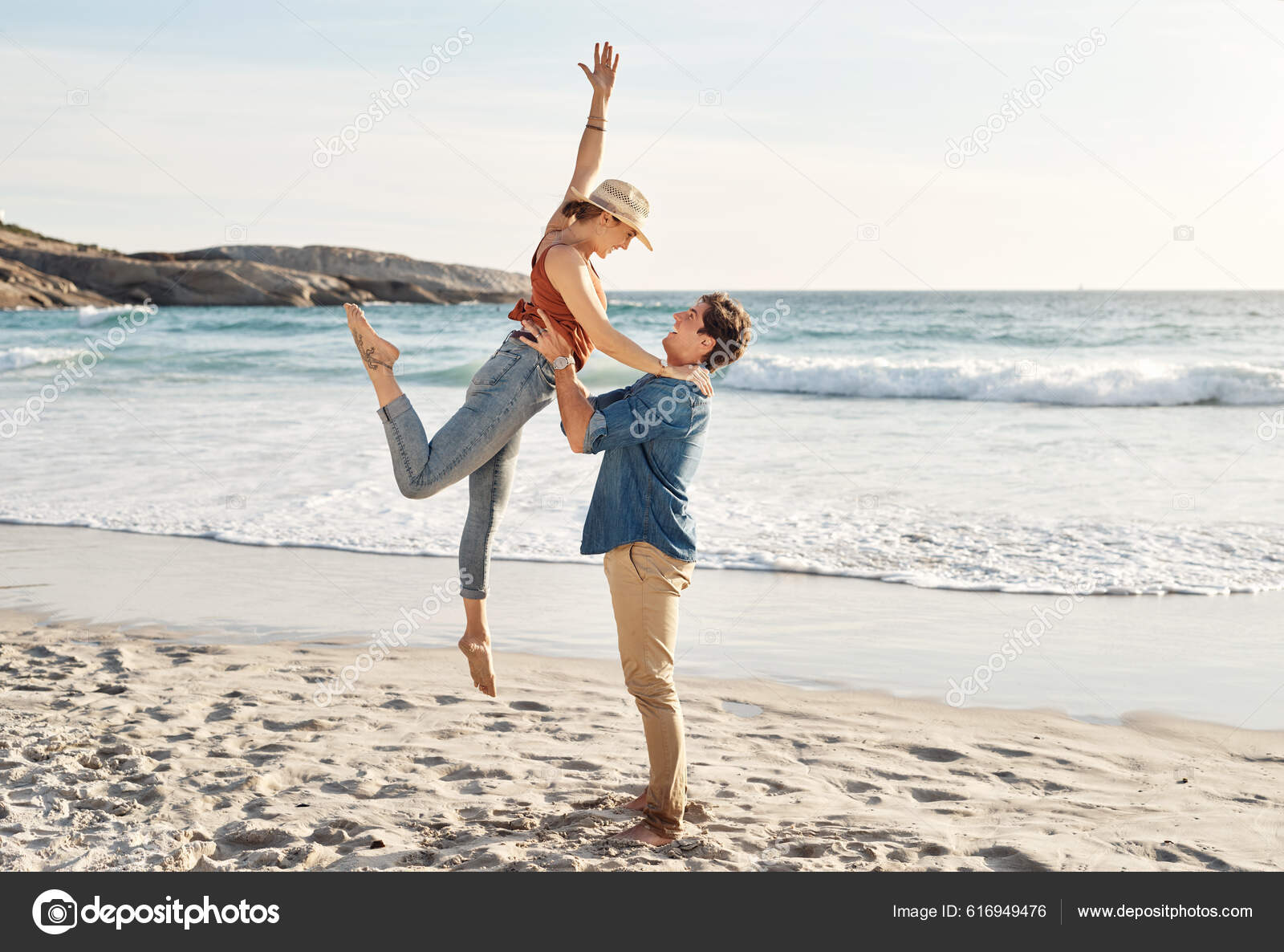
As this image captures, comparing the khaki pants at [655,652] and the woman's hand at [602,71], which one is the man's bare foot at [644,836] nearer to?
the khaki pants at [655,652]

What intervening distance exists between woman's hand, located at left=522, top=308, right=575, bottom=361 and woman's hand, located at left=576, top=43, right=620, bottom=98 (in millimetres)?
948

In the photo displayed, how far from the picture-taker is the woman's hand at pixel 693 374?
9.93 ft

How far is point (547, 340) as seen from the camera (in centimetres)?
328

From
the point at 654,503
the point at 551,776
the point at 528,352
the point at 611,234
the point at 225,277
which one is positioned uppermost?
the point at 225,277

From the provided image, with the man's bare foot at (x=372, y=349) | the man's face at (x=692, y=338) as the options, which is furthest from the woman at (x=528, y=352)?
the man's face at (x=692, y=338)

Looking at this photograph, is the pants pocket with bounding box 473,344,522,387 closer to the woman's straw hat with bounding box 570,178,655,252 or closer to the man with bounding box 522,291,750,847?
the man with bounding box 522,291,750,847

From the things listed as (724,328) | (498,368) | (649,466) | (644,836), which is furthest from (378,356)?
(644,836)

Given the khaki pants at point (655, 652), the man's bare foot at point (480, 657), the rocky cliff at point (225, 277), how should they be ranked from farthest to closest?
the rocky cliff at point (225, 277), the man's bare foot at point (480, 657), the khaki pants at point (655, 652)

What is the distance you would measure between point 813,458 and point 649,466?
8294mm

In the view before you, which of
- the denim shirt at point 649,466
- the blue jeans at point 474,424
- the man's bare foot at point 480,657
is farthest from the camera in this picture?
the man's bare foot at point 480,657
